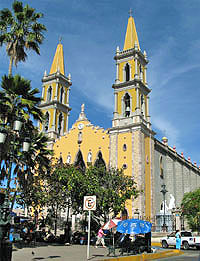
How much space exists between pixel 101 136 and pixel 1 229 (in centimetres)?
3086

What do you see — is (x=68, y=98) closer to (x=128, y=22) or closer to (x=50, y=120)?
(x=50, y=120)

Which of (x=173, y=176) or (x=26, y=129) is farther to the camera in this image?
(x=173, y=176)

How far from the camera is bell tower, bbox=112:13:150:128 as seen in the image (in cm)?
4012

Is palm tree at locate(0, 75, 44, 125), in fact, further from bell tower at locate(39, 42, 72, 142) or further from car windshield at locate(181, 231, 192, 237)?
bell tower at locate(39, 42, 72, 142)

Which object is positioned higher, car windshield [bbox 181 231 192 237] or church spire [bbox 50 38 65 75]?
church spire [bbox 50 38 65 75]

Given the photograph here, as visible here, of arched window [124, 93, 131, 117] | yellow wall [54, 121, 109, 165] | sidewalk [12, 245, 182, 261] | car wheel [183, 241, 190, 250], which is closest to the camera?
sidewalk [12, 245, 182, 261]

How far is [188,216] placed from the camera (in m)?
40.8

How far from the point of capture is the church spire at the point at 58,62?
5111 cm

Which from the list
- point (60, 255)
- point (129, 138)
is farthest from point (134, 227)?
point (129, 138)

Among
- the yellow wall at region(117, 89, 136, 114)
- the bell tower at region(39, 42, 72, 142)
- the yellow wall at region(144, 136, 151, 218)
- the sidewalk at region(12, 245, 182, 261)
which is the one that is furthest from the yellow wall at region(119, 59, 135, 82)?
the sidewalk at region(12, 245, 182, 261)

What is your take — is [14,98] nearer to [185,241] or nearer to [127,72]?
[185,241]

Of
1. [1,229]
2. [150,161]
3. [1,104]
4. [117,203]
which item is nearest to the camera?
[1,229]


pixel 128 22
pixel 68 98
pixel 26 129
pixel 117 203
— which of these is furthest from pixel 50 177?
pixel 128 22

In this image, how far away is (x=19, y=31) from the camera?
70.4 ft
